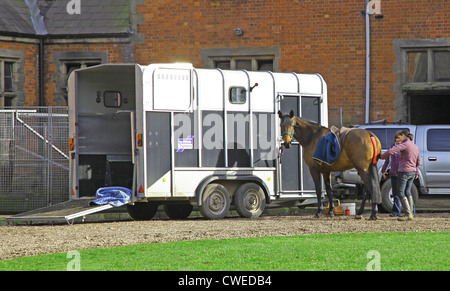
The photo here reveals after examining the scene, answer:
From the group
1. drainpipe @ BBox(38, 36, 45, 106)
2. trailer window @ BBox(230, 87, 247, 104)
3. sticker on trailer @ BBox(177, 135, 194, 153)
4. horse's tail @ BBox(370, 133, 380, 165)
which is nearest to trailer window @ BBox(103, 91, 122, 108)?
sticker on trailer @ BBox(177, 135, 194, 153)

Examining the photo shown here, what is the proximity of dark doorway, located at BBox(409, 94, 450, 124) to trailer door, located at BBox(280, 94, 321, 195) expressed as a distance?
23.0 ft

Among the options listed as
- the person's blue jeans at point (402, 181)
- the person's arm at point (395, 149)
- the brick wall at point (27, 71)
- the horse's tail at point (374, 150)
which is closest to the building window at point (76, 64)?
the brick wall at point (27, 71)

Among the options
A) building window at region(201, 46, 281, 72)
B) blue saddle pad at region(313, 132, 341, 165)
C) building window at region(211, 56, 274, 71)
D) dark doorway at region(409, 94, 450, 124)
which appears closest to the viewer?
blue saddle pad at region(313, 132, 341, 165)

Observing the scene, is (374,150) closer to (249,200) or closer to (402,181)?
(402,181)

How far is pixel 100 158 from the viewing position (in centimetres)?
1777

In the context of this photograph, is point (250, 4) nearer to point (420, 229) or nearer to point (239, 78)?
point (239, 78)

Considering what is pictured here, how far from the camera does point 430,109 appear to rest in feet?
86.6

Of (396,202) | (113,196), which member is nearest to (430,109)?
(396,202)

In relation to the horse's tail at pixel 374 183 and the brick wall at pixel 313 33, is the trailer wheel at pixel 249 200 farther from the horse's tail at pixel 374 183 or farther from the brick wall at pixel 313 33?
the brick wall at pixel 313 33

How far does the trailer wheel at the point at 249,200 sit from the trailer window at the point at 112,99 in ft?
10.1

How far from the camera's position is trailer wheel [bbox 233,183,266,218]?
58.0ft

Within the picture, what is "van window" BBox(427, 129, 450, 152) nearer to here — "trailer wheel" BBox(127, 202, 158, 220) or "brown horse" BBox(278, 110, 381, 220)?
"brown horse" BBox(278, 110, 381, 220)

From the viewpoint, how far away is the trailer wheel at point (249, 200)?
1767cm
